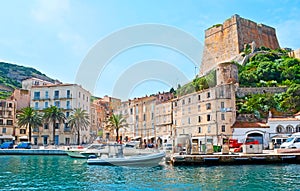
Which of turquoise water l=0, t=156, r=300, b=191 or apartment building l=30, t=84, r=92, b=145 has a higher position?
apartment building l=30, t=84, r=92, b=145

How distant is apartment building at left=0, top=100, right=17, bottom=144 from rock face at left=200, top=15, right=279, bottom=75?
55.4 m

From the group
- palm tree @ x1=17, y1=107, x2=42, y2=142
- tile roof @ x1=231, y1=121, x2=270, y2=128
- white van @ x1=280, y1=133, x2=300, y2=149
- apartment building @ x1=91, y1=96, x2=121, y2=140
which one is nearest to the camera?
white van @ x1=280, y1=133, x2=300, y2=149

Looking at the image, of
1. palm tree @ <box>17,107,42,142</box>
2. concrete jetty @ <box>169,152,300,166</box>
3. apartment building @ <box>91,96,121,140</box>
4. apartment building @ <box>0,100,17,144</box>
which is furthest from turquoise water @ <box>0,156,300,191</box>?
apartment building @ <box>91,96,121,140</box>

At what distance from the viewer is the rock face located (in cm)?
9338

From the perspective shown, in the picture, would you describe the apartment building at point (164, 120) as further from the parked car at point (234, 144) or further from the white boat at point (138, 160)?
the white boat at point (138, 160)

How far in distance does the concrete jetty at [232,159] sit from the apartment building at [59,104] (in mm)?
40840

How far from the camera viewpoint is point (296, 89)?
60.8 metres

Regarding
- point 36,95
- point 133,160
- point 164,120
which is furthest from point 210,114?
point 36,95

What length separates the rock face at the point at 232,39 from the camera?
93375 mm

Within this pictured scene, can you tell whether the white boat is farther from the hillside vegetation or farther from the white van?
the hillside vegetation

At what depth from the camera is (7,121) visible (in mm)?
73750

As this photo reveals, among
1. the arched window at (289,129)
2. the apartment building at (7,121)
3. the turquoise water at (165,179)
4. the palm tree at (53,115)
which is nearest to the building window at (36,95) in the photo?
the apartment building at (7,121)

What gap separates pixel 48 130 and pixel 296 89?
2000 inches

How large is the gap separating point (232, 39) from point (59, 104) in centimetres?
5253
